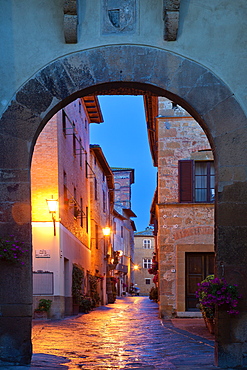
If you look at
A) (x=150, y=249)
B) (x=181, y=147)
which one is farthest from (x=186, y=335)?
(x=150, y=249)

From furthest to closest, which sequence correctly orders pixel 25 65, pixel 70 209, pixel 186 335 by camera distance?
pixel 70 209
pixel 186 335
pixel 25 65

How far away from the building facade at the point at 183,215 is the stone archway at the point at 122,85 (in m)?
10.0

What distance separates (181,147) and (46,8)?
10548 mm

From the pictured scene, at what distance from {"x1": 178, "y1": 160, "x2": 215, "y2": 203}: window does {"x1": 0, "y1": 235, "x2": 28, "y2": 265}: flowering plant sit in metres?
10.7

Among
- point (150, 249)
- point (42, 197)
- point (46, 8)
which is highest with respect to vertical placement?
point (46, 8)

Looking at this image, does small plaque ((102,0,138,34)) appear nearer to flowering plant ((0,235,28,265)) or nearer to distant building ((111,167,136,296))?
flowering plant ((0,235,28,265))

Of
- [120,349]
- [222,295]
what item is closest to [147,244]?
[120,349]

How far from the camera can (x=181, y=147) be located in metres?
18.0

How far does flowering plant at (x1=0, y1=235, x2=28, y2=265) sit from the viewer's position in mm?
7270

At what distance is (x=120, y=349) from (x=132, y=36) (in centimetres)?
473

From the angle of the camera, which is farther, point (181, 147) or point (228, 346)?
point (181, 147)

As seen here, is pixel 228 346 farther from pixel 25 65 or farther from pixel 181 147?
pixel 181 147

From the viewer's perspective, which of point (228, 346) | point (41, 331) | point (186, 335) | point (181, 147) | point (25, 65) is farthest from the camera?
point (181, 147)

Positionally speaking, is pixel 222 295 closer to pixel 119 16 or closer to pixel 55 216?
pixel 119 16
